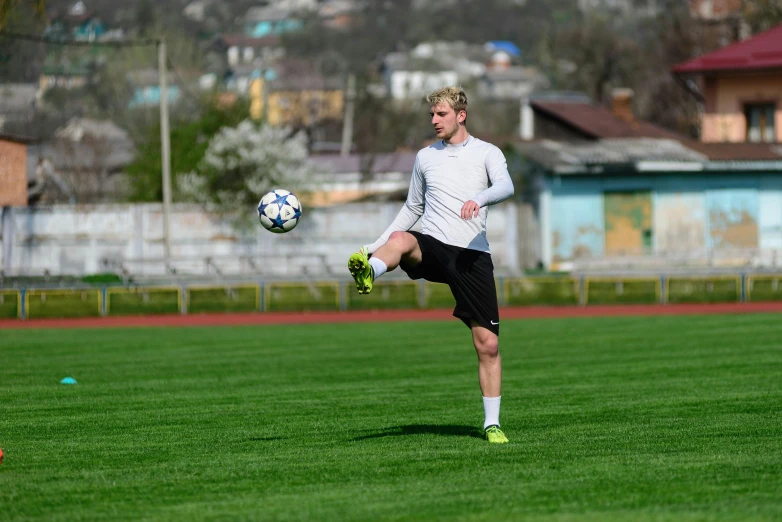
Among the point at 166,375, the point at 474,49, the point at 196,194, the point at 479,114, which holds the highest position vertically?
the point at 474,49

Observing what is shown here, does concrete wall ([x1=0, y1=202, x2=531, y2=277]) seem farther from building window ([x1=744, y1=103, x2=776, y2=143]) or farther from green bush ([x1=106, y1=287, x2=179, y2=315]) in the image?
building window ([x1=744, y1=103, x2=776, y2=143])

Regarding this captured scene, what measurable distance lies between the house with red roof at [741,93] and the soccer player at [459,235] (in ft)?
136

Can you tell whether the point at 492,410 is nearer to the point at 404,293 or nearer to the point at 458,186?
the point at 458,186

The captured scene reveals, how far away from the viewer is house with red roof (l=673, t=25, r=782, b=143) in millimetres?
48719

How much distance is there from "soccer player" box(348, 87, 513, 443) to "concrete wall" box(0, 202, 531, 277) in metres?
31.4

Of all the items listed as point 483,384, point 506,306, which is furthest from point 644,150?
point 483,384

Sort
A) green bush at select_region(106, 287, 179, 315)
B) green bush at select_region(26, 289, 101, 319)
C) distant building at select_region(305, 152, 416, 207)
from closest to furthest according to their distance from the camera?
green bush at select_region(26, 289, 101, 319), green bush at select_region(106, 287, 179, 315), distant building at select_region(305, 152, 416, 207)

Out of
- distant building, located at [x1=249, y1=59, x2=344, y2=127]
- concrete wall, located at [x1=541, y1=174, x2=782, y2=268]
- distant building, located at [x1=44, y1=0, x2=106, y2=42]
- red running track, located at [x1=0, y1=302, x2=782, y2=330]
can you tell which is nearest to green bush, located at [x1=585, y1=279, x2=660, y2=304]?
red running track, located at [x1=0, y1=302, x2=782, y2=330]

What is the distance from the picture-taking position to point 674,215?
4228cm

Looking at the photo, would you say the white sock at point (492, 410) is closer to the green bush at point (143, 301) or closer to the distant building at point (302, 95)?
the green bush at point (143, 301)

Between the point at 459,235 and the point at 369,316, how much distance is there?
71.9 ft

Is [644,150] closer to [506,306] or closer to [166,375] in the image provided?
[506,306]

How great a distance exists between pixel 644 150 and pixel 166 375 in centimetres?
3044

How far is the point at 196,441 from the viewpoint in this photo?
9648 millimetres
